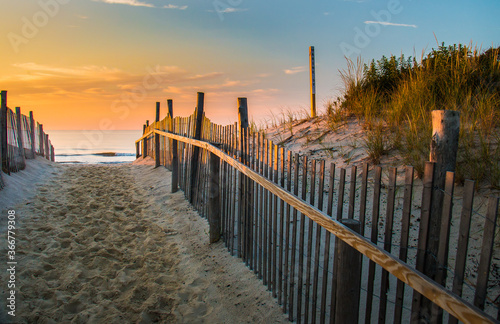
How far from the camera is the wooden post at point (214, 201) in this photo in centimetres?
477

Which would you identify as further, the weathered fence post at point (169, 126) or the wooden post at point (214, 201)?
the weathered fence post at point (169, 126)

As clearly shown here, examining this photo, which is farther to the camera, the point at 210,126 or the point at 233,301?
the point at 210,126

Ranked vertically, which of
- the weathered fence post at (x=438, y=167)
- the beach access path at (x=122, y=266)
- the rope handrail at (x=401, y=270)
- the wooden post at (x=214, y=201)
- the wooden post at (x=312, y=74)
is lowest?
the beach access path at (x=122, y=266)

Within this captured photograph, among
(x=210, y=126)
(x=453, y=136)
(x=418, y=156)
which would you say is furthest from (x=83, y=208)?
(x=453, y=136)

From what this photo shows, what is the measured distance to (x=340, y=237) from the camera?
2.22m

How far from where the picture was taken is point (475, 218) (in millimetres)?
3641

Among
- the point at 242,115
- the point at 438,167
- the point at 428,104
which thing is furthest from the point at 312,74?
the point at 438,167

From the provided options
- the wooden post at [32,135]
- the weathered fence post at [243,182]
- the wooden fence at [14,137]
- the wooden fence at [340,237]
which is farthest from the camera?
the wooden post at [32,135]

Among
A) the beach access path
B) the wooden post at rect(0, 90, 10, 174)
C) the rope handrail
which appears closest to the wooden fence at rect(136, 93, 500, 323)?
the rope handrail

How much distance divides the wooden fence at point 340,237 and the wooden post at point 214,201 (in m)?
0.01

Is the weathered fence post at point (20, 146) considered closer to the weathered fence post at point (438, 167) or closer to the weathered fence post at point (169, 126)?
the weathered fence post at point (169, 126)

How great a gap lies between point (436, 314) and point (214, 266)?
2.84 m

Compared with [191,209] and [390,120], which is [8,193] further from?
[390,120]

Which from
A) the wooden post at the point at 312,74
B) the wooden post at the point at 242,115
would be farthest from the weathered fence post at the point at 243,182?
the wooden post at the point at 312,74
